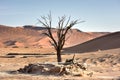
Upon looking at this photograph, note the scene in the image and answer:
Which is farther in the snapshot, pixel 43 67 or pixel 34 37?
pixel 34 37

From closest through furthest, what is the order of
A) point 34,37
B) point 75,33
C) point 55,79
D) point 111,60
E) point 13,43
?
1. point 55,79
2. point 111,60
3. point 13,43
4. point 34,37
5. point 75,33

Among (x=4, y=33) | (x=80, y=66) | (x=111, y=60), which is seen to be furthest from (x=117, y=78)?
(x=4, y=33)

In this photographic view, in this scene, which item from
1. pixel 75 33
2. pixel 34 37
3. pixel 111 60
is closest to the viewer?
Answer: pixel 111 60

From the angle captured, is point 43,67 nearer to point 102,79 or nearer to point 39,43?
point 102,79

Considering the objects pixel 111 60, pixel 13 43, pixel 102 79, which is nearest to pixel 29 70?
pixel 102 79

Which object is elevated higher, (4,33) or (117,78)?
(4,33)

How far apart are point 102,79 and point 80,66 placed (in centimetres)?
331

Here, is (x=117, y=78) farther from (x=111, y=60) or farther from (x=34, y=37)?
(x=34, y=37)

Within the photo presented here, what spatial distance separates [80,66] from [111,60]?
11030mm

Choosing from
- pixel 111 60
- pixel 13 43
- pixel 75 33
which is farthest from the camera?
pixel 75 33

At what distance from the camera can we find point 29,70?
23484mm

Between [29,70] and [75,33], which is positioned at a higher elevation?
[75,33]

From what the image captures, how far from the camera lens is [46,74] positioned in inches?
874

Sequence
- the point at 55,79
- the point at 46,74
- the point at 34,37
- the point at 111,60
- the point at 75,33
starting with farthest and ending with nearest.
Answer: the point at 75,33
the point at 34,37
the point at 111,60
the point at 46,74
the point at 55,79
